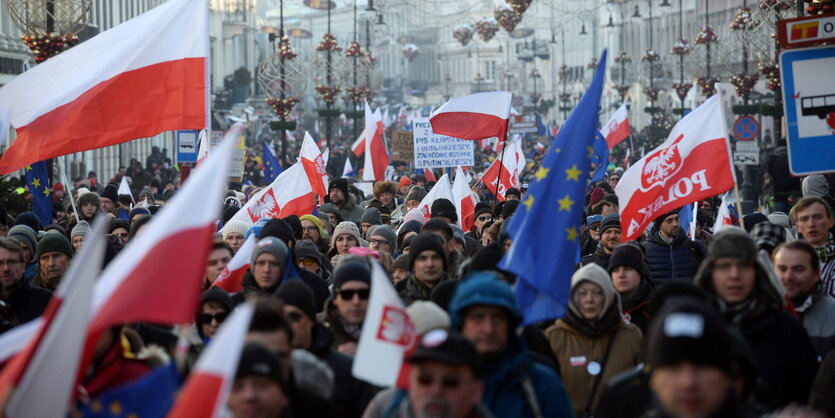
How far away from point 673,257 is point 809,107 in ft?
8.20

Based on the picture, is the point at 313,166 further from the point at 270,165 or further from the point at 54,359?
the point at 54,359

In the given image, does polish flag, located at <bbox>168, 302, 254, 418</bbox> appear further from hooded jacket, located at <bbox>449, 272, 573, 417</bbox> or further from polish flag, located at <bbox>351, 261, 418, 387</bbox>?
polish flag, located at <bbox>351, 261, 418, 387</bbox>

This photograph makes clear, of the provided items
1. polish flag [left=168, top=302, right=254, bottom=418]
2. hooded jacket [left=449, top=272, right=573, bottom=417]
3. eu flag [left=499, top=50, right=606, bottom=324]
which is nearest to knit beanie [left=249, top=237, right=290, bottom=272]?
eu flag [left=499, top=50, right=606, bottom=324]

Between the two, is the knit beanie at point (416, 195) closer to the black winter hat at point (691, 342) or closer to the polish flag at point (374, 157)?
the polish flag at point (374, 157)

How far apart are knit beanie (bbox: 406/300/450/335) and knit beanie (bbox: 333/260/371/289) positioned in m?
1.00

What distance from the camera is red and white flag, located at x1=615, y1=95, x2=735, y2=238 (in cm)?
941

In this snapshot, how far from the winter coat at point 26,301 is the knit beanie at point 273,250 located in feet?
3.91

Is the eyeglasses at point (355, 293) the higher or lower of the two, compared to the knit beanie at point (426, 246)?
lower

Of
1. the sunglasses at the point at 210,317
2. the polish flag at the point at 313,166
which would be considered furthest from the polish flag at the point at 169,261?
the polish flag at the point at 313,166

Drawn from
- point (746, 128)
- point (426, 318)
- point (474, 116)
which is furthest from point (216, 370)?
point (746, 128)

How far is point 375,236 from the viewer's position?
11.3 m

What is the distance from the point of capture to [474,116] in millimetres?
15656

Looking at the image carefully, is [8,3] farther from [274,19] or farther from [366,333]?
[274,19]

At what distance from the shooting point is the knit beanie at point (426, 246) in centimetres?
804
